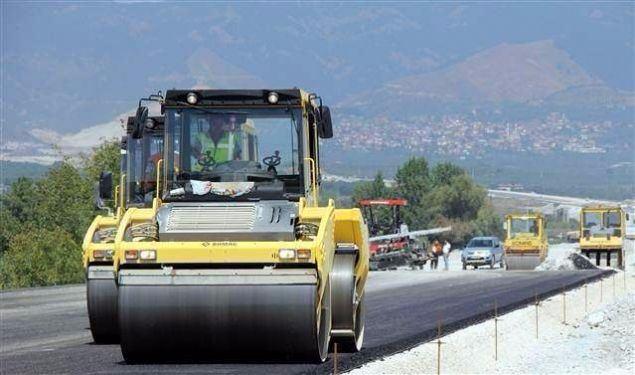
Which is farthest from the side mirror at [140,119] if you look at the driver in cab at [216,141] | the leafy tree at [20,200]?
the leafy tree at [20,200]

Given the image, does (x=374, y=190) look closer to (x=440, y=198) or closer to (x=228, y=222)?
(x=440, y=198)

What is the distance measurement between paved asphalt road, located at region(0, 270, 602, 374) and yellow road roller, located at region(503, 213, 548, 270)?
8.14 m

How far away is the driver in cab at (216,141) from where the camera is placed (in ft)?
59.9

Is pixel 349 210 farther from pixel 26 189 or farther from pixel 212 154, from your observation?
pixel 26 189

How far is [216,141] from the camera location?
723 inches

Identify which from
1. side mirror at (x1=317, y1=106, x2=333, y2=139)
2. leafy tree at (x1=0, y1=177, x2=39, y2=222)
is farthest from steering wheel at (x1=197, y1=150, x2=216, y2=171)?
leafy tree at (x1=0, y1=177, x2=39, y2=222)

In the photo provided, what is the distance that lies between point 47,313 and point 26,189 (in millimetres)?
94195

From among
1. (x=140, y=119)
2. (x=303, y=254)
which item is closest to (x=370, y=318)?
(x=140, y=119)

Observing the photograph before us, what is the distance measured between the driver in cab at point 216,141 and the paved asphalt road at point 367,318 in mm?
2555

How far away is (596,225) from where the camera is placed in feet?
219

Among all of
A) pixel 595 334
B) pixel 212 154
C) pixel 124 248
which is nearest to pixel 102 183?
pixel 212 154

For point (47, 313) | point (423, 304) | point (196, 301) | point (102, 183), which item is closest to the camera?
point (196, 301)

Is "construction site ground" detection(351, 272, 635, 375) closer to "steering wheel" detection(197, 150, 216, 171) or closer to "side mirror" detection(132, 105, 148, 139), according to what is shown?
"steering wheel" detection(197, 150, 216, 171)

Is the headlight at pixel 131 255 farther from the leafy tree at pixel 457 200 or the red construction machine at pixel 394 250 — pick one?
the leafy tree at pixel 457 200
